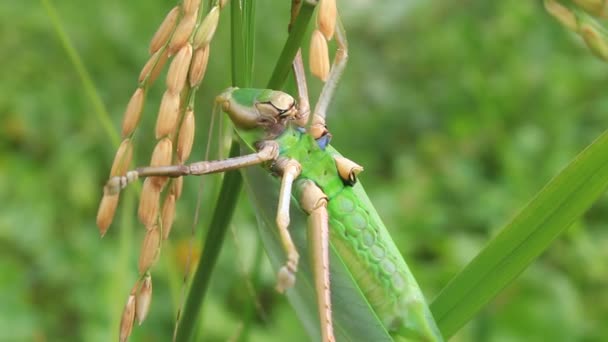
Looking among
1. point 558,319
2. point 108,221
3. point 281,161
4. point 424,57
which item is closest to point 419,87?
point 424,57

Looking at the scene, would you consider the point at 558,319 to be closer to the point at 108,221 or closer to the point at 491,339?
the point at 491,339

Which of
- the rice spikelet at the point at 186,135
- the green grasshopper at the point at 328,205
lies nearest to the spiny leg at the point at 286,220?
the green grasshopper at the point at 328,205

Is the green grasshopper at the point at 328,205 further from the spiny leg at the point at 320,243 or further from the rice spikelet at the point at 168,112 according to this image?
the rice spikelet at the point at 168,112

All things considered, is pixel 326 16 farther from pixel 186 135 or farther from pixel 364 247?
pixel 364 247

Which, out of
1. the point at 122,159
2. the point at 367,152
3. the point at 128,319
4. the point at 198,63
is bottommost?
the point at 367,152

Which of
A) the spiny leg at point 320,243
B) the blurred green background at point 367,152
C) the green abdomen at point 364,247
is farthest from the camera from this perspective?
the blurred green background at point 367,152

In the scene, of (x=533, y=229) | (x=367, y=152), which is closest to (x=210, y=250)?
(x=533, y=229)

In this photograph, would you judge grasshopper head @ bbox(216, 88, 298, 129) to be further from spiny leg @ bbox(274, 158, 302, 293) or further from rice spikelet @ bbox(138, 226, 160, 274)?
rice spikelet @ bbox(138, 226, 160, 274)
